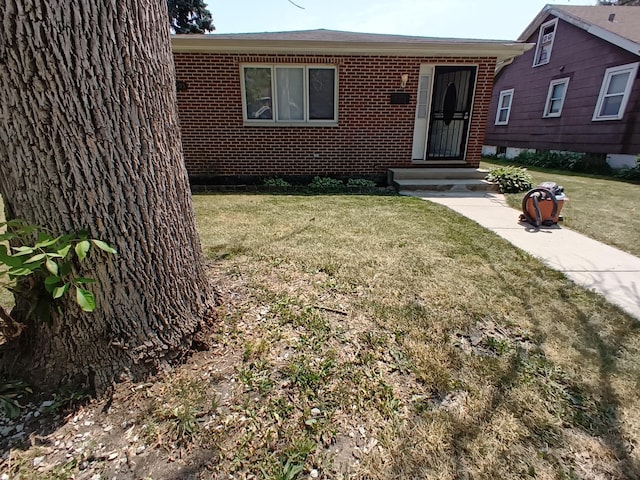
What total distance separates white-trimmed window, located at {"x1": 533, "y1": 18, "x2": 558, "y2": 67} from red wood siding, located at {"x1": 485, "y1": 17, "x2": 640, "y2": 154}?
0.20 metres

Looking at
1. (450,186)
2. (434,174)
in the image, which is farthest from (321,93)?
(450,186)

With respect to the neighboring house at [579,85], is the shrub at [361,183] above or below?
below

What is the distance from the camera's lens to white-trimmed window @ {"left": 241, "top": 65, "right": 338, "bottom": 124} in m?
7.14

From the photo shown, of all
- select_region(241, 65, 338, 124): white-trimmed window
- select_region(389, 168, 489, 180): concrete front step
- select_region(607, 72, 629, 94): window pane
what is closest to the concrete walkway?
select_region(389, 168, 489, 180): concrete front step

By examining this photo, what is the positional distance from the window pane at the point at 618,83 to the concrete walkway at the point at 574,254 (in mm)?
8378

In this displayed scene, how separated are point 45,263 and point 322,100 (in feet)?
22.8

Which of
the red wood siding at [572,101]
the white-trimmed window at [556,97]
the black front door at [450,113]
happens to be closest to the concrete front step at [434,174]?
the black front door at [450,113]

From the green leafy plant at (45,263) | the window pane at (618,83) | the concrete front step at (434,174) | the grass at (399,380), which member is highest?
the window pane at (618,83)

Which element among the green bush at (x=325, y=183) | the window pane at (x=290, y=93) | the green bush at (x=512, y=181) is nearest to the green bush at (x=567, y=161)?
the green bush at (x=512, y=181)

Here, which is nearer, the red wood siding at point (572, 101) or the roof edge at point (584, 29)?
the roof edge at point (584, 29)

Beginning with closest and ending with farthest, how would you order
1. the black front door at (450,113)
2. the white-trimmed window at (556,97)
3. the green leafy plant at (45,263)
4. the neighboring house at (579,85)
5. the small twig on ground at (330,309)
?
the green leafy plant at (45,263) → the small twig on ground at (330,309) → the black front door at (450,113) → the neighboring house at (579,85) → the white-trimmed window at (556,97)

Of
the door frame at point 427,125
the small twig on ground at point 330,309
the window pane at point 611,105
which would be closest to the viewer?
the small twig on ground at point 330,309

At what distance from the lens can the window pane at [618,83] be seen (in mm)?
10023

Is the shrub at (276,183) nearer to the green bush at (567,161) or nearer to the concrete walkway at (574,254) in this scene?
the concrete walkway at (574,254)
